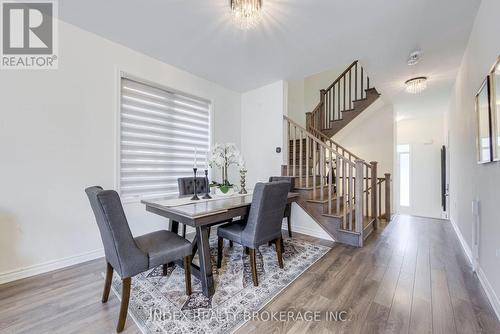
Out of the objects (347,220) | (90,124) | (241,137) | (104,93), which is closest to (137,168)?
(90,124)

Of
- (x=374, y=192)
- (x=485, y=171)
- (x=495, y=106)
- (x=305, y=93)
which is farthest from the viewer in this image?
(x=305, y=93)

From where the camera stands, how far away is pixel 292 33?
246 centimetres

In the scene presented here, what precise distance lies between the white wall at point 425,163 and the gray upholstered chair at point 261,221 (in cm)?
480

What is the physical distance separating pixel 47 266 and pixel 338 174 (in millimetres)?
3663

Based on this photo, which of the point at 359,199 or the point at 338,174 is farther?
the point at 338,174

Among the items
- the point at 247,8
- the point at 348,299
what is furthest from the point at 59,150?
the point at 348,299

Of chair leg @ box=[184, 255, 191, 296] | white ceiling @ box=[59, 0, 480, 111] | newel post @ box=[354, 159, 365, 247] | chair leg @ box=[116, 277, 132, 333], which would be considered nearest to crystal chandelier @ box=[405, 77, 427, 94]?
white ceiling @ box=[59, 0, 480, 111]

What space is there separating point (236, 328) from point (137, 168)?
2.37m

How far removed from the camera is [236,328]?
55.3 inches

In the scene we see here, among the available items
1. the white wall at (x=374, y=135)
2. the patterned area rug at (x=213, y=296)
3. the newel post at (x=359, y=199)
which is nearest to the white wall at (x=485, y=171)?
the newel post at (x=359, y=199)

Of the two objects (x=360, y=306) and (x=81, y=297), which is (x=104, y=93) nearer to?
(x=81, y=297)

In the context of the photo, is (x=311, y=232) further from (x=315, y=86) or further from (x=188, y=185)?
(x=315, y=86)

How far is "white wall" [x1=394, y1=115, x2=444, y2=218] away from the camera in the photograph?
552 centimetres

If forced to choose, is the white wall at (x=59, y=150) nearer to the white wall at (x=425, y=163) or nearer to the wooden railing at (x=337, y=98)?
the wooden railing at (x=337, y=98)
